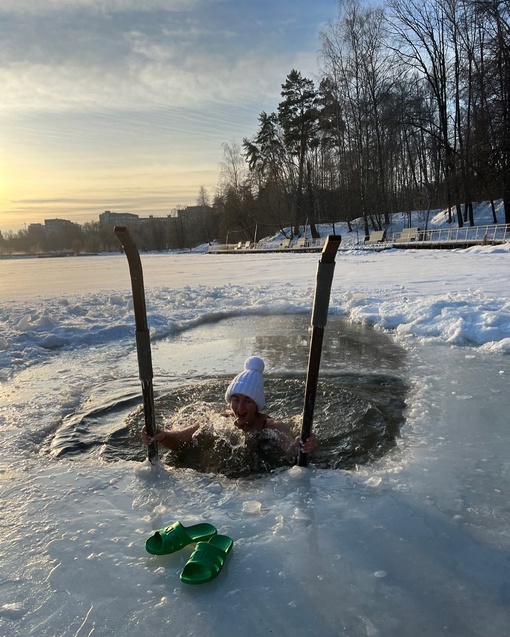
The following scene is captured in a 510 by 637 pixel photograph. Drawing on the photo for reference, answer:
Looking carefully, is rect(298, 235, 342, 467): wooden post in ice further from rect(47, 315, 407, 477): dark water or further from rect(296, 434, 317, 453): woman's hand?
rect(47, 315, 407, 477): dark water

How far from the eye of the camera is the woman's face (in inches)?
142

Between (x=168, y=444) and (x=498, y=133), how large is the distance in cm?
2452

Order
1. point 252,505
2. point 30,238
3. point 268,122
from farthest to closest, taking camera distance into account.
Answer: point 30,238
point 268,122
point 252,505

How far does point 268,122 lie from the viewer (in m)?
46.1

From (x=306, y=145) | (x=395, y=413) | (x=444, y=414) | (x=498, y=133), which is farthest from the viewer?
(x=306, y=145)

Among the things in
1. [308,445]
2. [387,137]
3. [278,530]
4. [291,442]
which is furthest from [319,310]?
[387,137]

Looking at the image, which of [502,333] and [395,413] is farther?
[502,333]

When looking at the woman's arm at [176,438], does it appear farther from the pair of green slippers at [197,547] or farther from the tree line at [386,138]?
the tree line at [386,138]

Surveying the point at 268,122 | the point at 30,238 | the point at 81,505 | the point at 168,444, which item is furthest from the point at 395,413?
the point at 30,238

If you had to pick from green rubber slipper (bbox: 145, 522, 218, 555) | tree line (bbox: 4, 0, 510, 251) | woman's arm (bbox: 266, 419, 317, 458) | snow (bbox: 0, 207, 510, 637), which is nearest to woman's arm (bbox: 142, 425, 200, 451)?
snow (bbox: 0, 207, 510, 637)

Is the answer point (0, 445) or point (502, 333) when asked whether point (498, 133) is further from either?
point (0, 445)

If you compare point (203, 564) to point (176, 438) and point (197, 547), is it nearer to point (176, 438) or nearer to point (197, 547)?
point (197, 547)

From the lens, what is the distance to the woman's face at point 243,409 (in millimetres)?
3609

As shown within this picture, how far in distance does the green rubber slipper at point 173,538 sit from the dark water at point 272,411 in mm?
997
